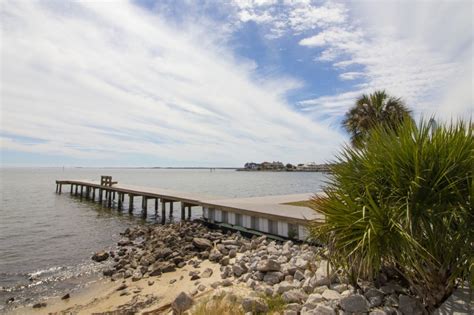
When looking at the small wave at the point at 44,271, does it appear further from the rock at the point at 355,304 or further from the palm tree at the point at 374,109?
the palm tree at the point at 374,109

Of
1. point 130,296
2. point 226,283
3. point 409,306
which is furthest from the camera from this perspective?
point 130,296

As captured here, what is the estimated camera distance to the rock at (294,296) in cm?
472

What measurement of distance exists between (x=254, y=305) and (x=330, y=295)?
111 centimetres

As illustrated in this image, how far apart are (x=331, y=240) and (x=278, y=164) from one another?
140063mm

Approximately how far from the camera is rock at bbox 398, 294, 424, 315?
3.88 m

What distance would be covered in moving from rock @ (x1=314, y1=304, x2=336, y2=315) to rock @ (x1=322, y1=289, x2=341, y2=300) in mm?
314

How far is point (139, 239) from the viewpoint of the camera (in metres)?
14.0

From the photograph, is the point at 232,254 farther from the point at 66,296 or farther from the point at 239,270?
the point at 66,296

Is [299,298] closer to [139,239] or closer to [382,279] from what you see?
[382,279]

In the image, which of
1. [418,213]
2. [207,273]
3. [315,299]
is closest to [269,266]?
[315,299]

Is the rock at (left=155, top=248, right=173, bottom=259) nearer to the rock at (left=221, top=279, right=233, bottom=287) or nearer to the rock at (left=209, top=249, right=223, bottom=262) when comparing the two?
the rock at (left=209, top=249, right=223, bottom=262)

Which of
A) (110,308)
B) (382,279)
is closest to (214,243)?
(110,308)

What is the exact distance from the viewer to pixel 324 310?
405 centimetres

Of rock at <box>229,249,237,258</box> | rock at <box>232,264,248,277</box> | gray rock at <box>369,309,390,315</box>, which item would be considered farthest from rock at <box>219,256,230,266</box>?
gray rock at <box>369,309,390,315</box>
